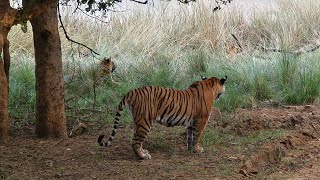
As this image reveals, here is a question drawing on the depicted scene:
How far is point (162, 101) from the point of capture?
6609 mm

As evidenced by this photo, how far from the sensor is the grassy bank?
1004cm

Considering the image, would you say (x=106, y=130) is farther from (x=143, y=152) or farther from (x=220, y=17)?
(x=220, y=17)

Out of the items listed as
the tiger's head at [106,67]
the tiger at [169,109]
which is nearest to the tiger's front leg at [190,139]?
the tiger at [169,109]

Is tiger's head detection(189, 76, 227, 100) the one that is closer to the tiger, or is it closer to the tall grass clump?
the tiger

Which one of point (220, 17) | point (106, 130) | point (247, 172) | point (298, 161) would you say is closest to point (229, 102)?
point (106, 130)

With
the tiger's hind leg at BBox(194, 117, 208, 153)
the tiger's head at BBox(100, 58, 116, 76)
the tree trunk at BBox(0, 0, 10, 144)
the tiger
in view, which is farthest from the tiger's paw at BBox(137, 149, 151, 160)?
the tiger's head at BBox(100, 58, 116, 76)

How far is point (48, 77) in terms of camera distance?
7340 millimetres

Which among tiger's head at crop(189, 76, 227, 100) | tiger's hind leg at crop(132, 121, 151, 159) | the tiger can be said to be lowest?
tiger's hind leg at crop(132, 121, 151, 159)

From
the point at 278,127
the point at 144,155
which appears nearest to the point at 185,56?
the point at 278,127

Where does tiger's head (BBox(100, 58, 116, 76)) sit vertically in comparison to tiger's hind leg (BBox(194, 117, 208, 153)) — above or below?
above

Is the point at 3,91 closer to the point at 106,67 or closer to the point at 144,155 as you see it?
the point at 144,155

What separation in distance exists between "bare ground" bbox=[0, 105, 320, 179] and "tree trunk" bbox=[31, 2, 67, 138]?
18 centimetres

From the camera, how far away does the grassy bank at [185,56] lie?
10.0 m

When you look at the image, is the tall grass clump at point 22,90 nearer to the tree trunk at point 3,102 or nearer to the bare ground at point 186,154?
the bare ground at point 186,154
